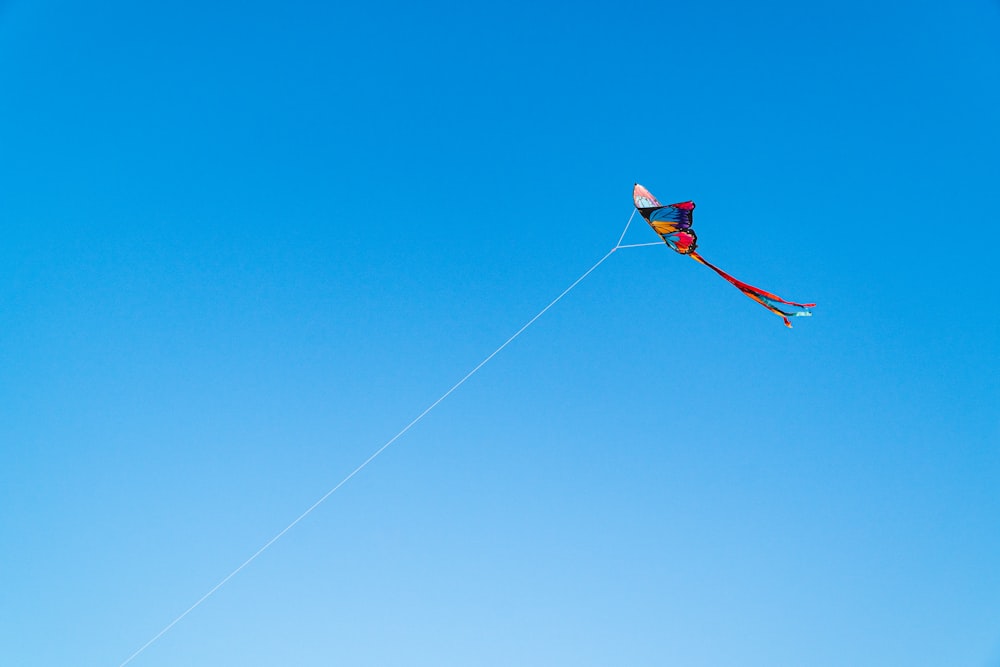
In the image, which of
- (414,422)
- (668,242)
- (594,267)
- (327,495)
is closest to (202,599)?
(327,495)

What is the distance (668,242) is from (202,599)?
584cm

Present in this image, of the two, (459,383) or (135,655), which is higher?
(459,383)

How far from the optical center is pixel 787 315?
20.8 ft

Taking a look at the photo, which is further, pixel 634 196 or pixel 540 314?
pixel 540 314

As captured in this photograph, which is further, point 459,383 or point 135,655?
point 459,383

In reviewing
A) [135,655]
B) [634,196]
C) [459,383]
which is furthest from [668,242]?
[135,655]

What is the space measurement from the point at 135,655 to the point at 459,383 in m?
4.14

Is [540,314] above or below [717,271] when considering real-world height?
above

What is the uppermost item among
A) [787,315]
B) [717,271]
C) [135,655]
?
[135,655]

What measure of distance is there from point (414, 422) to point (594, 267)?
2.72m

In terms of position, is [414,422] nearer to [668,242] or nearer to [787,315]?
[668,242]

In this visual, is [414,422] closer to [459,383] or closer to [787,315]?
[459,383]

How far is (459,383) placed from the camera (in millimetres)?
7430

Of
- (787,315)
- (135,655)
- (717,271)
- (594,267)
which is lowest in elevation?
(787,315)
